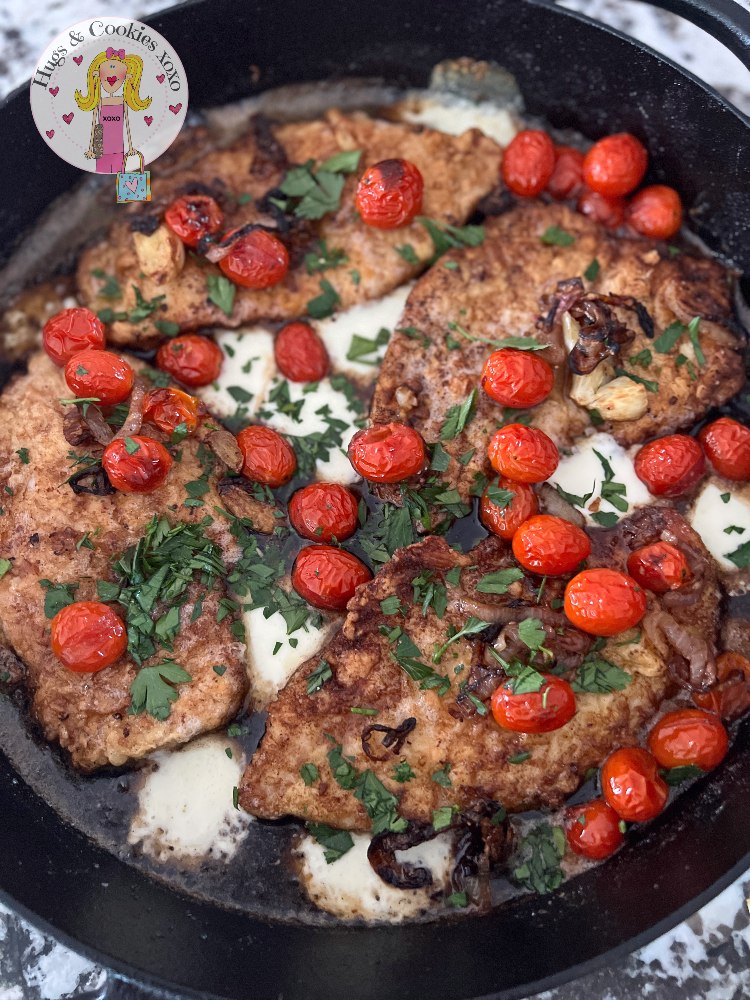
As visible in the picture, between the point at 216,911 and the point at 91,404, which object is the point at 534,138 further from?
the point at 216,911

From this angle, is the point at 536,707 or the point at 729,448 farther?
the point at 729,448

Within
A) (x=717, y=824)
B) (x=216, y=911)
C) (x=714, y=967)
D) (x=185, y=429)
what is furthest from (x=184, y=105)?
(x=714, y=967)

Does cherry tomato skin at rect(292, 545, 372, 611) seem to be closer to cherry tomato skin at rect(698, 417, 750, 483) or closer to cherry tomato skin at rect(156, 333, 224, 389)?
cherry tomato skin at rect(156, 333, 224, 389)

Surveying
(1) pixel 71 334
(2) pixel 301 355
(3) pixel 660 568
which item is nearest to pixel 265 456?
(2) pixel 301 355

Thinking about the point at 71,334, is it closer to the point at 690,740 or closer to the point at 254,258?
the point at 254,258

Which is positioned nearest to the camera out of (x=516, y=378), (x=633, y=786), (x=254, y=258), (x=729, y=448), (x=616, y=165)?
(x=633, y=786)

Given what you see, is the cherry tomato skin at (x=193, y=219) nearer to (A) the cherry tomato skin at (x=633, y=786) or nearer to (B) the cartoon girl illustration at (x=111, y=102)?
(B) the cartoon girl illustration at (x=111, y=102)

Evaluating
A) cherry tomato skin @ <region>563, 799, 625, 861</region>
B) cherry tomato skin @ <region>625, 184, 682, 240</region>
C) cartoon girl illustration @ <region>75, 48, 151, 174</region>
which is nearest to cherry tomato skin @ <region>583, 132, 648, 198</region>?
cherry tomato skin @ <region>625, 184, 682, 240</region>
